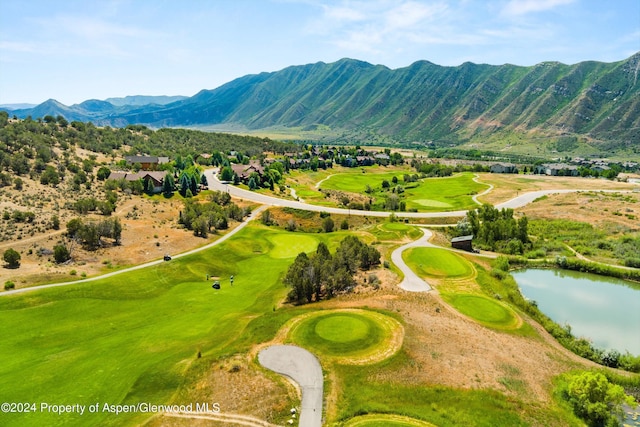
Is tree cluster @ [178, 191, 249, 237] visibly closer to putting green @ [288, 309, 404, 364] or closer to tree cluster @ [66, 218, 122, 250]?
tree cluster @ [66, 218, 122, 250]

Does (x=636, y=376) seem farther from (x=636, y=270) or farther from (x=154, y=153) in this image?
(x=154, y=153)

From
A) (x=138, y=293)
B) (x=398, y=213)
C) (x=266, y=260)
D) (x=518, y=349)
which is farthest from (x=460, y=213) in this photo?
(x=138, y=293)

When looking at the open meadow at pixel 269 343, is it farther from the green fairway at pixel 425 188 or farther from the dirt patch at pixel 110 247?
the green fairway at pixel 425 188

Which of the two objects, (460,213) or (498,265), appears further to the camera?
(460,213)

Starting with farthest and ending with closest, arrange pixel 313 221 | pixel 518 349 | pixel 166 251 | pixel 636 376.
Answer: pixel 313 221
pixel 166 251
pixel 518 349
pixel 636 376

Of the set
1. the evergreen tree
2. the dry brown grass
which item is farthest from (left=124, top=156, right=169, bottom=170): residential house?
the dry brown grass

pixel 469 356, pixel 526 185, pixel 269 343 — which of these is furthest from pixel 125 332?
pixel 526 185

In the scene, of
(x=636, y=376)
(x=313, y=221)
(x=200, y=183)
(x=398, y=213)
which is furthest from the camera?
(x=200, y=183)
